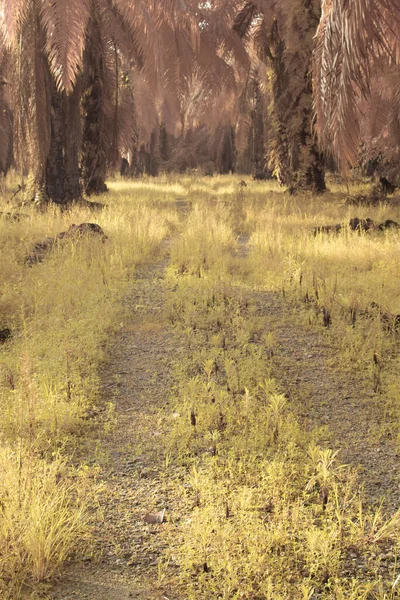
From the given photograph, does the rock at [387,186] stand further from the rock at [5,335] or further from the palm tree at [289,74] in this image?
the rock at [5,335]

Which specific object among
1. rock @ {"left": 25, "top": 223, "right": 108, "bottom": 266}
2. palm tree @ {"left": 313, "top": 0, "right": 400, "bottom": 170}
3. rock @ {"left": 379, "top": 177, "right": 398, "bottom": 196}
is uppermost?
palm tree @ {"left": 313, "top": 0, "right": 400, "bottom": 170}

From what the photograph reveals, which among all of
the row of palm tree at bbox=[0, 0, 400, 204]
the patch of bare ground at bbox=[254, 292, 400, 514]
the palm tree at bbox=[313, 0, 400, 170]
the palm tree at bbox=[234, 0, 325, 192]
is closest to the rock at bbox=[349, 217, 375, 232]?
the row of palm tree at bbox=[0, 0, 400, 204]

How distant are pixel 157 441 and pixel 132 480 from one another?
0.41 m

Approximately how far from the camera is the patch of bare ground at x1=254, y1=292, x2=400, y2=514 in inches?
114

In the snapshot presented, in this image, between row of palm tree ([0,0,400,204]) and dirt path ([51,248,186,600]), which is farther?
row of palm tree ([0,0,400,204])

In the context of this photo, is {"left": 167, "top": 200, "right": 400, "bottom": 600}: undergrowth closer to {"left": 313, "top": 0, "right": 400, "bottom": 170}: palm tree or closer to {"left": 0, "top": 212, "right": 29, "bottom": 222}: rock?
{"left": 313, "top": 0, "right": 400, "bottom": 170}: palm tree

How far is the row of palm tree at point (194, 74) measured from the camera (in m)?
4.08

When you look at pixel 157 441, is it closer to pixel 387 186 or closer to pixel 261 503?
pixel 261 503

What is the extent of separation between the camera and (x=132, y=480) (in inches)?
110

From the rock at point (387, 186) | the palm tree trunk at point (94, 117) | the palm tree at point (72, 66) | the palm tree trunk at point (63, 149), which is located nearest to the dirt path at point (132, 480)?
the palm tree at point (72, 66)

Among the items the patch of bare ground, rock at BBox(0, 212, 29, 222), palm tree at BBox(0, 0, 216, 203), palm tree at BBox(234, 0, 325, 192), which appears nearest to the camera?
the patch of bare ground

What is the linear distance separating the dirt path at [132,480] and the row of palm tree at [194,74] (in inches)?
84.3

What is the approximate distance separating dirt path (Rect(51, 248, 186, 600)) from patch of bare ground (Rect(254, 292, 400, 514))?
0.90 m

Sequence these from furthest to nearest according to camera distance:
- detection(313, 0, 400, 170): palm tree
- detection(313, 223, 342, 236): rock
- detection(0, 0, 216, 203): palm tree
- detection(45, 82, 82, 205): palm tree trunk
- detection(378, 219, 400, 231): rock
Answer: detection(45, 82, 82, 205): palm tree trunk → detection(378, 219, 400, 231): rock → detection(313, 223, 342, 236): rock → detection(0, 0, 216, 203): palm tree → detection(313, 0, 400, 170): palm tree
